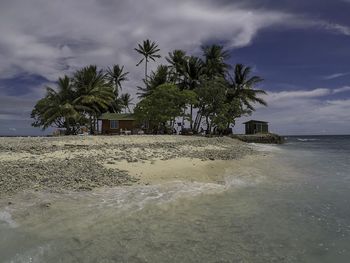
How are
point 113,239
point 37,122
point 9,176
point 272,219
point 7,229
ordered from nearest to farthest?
point 113,239
point 7,229
point 272,219
point 9,176
point 37,122

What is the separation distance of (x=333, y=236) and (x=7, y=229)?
6.06m

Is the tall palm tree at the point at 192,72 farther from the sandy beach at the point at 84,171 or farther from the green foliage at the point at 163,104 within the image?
the sandy beach at the point at 84,171

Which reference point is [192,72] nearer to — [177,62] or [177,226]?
[177,62]

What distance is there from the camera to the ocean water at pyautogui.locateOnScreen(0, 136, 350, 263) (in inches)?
219

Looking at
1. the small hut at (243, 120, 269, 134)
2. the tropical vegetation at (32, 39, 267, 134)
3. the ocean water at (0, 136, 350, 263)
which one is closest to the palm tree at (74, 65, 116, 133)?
the tropical vegetation at (32, 39, 267, 134)

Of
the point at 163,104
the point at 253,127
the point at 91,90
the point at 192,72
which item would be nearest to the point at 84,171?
the point at 163,104

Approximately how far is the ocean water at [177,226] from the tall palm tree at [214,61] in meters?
39.3

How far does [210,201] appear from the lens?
362 inches

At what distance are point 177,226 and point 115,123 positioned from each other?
39.3 metres

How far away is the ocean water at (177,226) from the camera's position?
5.57 m

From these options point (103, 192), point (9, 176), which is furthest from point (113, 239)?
point (9, 176)

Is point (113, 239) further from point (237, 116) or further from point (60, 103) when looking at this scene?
point (237, 116)

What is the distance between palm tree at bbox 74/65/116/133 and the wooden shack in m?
1.54

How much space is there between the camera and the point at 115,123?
1789 inches
